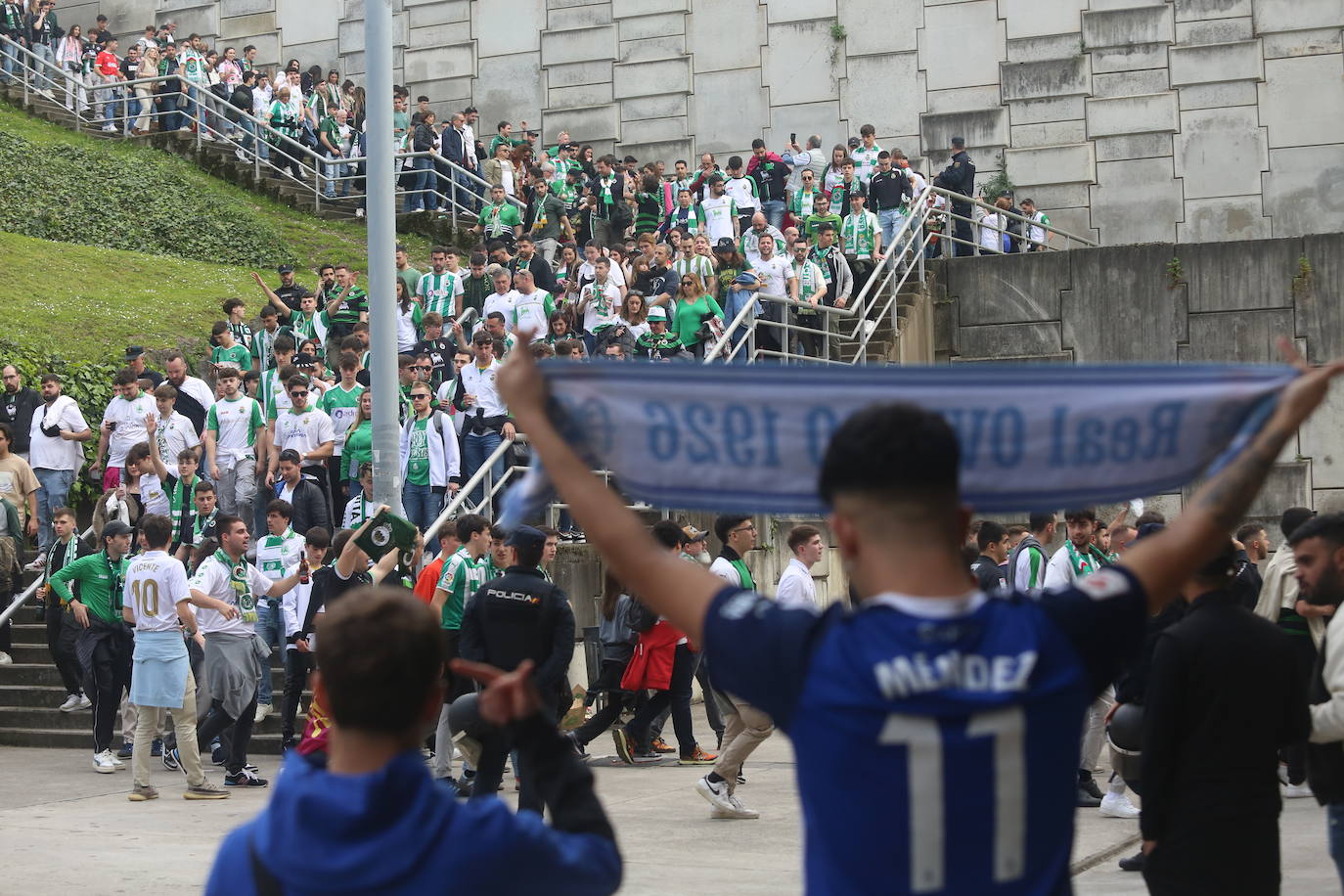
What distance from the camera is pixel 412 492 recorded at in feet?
48.0

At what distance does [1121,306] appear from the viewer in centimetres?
2036

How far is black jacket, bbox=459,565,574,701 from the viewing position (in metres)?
8.48

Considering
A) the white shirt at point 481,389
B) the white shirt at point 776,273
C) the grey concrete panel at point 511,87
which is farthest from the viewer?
the grey concrete panel at point 511,87

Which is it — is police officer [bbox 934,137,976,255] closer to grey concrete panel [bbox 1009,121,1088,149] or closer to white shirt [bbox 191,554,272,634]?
grey concrete panel [bbox 1009,121,1088,149]

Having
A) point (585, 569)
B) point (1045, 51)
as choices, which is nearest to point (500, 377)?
point (585, 569)

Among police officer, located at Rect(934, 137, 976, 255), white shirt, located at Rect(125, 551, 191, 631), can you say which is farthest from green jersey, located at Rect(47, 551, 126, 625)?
police officer, located at Rect(934, 137, 976, 255)

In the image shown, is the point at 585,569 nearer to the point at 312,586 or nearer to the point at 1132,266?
the point at 312,586

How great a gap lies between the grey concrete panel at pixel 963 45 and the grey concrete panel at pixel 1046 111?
76 cm

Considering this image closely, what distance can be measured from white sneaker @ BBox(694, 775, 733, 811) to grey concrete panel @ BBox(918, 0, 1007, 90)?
2039cm

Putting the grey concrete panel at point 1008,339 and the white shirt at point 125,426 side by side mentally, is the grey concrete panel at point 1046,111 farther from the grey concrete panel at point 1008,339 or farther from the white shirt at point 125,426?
the white shirt at point 125,426

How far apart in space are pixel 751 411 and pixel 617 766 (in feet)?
29.7

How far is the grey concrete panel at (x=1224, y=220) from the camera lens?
2562cm

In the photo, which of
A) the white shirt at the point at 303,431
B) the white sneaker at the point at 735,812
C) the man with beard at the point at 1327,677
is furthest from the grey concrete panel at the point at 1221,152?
the man with beard at the point at 1327,677

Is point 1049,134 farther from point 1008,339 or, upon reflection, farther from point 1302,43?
point 1008,339
